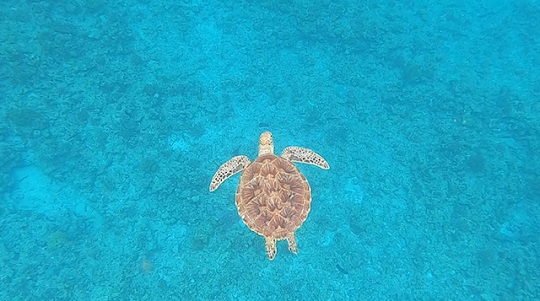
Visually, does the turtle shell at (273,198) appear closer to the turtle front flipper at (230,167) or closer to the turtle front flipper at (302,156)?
the turtle front flipper at (230,167)

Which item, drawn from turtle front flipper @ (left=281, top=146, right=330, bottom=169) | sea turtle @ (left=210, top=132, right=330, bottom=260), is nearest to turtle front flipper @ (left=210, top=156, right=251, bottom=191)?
sea turtle @ (left=210, top=132, right=330, bottom=260)

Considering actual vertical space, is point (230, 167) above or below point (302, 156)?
below

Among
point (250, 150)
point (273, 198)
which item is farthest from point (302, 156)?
point (273, 198)

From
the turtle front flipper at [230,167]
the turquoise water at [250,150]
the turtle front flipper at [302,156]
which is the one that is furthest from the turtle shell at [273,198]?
the turquoise water at [250,150]

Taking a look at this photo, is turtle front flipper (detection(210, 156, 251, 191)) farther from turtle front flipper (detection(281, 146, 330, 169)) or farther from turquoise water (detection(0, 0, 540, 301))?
turtle front flipper (detection(281, 146, 330, 169))

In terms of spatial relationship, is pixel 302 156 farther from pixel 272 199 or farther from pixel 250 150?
pixel 272 199

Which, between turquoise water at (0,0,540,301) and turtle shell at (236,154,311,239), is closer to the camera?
turtle shell at (236,154,311,239)
